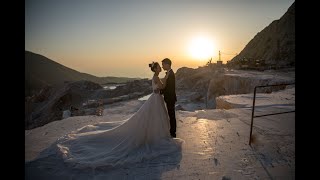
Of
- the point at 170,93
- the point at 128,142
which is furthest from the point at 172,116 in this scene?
the point at 128,142

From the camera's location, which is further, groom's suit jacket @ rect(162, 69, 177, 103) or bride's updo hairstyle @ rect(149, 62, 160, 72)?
groom's suit jacket @ rect(162, 69, 177, 103)

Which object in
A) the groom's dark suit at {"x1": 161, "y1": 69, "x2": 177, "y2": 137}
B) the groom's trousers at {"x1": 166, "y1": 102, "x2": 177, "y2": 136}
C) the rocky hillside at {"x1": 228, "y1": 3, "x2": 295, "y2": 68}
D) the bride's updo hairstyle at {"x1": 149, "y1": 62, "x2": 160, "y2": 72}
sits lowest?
the groom's trousers at {"x1": 166, "y1": 102, "x2": 177, "y2": 136}

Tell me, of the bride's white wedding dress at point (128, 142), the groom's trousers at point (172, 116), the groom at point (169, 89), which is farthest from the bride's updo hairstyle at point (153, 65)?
the groom's trousers at point (172, 116)

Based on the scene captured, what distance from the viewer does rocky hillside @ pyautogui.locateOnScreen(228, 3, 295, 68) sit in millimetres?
68262

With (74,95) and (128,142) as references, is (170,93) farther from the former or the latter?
(74,95)

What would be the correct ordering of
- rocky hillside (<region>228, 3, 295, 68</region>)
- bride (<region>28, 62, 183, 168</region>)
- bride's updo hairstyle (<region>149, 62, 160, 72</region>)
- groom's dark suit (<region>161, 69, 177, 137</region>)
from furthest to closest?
rocky hillside (<region>228, 3, 295, 68</region>) < groom's dark suit (<region>161, 69, 177, 137</region>) < bride's updo hairstyle (<region>149, 62, 160, 72</region>) < bride (<region>28, 62, 183, 168</region>)

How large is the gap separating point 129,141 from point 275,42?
277 ft

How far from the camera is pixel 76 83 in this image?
59469 mm

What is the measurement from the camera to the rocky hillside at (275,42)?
6826cm

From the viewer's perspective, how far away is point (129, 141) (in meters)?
5.98

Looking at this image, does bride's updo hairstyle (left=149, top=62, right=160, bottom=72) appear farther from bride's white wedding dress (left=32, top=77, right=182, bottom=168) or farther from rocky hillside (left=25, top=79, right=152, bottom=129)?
rocky hillside (left=25, top=79, right=152, bottom=129)

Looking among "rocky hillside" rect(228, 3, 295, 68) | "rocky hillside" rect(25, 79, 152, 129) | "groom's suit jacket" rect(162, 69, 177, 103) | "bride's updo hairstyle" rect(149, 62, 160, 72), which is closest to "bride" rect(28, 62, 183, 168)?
"bride's updo hairstyle" rect(149, 62, 160, 72)

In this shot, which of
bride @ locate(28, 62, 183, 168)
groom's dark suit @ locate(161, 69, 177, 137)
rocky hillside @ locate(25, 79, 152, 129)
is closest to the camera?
bride @ locate(28, 62, 183, 168)
